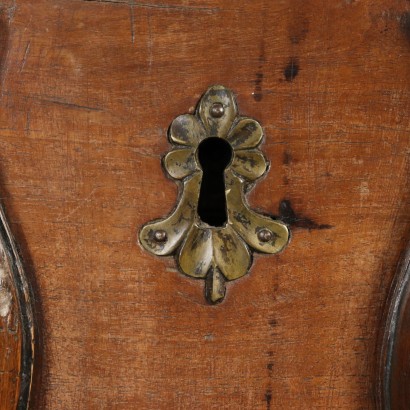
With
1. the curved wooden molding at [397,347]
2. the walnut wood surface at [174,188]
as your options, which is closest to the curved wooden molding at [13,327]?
the walnut wood surface at [174,188]

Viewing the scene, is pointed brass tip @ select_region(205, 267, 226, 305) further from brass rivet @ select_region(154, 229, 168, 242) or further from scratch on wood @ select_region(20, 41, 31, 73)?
scratch on wood @ select_region(20, 41, 31, 73)

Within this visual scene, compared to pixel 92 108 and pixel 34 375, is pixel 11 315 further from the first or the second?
pixel 92 108

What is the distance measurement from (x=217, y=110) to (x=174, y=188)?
0.30ft

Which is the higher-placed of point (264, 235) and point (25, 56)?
point (25, 56)

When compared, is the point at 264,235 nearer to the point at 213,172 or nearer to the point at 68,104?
the point at 213,172

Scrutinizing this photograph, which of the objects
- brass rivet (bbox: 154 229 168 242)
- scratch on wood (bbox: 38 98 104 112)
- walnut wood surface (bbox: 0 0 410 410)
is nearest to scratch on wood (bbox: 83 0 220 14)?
walnut wood surface (bbox: 0 0 410 410)

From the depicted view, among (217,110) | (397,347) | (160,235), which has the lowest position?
(397,347)

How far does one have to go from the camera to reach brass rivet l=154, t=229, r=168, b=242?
738 mm

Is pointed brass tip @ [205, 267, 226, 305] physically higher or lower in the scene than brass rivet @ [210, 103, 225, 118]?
lower

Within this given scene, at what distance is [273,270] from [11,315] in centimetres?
27

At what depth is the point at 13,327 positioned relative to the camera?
0.72 m

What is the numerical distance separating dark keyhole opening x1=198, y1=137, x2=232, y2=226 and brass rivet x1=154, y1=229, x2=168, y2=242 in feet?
0.20

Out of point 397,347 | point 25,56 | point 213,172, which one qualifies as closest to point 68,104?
point 25,56

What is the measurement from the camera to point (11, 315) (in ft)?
2.37
